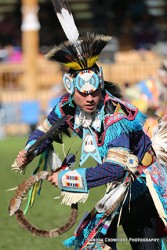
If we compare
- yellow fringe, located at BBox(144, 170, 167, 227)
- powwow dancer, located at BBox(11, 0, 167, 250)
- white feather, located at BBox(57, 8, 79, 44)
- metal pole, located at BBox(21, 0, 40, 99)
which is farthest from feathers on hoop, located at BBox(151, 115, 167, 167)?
metal pole, located at BBox(21, 0, 40, 99)

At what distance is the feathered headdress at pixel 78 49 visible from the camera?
5301 millimetres

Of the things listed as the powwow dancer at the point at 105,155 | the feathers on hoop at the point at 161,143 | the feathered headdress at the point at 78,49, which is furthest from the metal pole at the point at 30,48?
the feathered headdress at the point at 78,49

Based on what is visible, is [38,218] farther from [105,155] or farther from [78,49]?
[78,49]

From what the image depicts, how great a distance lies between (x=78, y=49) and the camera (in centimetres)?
530

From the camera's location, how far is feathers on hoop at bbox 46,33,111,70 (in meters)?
5.30

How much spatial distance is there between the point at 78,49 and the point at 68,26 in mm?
236

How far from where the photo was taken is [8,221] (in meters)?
8.82

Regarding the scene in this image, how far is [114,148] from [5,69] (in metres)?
15.8

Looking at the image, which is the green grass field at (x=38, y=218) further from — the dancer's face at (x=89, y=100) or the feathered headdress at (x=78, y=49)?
the feathered headdress at (x=78, y=49)

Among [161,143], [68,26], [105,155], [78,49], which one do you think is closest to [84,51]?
[78,49]

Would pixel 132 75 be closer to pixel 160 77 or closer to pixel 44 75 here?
pixel 44 75

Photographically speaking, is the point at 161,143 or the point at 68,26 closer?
the point at 68,26

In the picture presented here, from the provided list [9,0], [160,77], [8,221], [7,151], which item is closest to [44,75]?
[9,0]

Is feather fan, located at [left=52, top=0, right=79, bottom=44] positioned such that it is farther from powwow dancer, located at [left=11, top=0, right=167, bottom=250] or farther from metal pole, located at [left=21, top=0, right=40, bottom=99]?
metal pole, located at [left=21, top=0, right=40, bottom=99]
